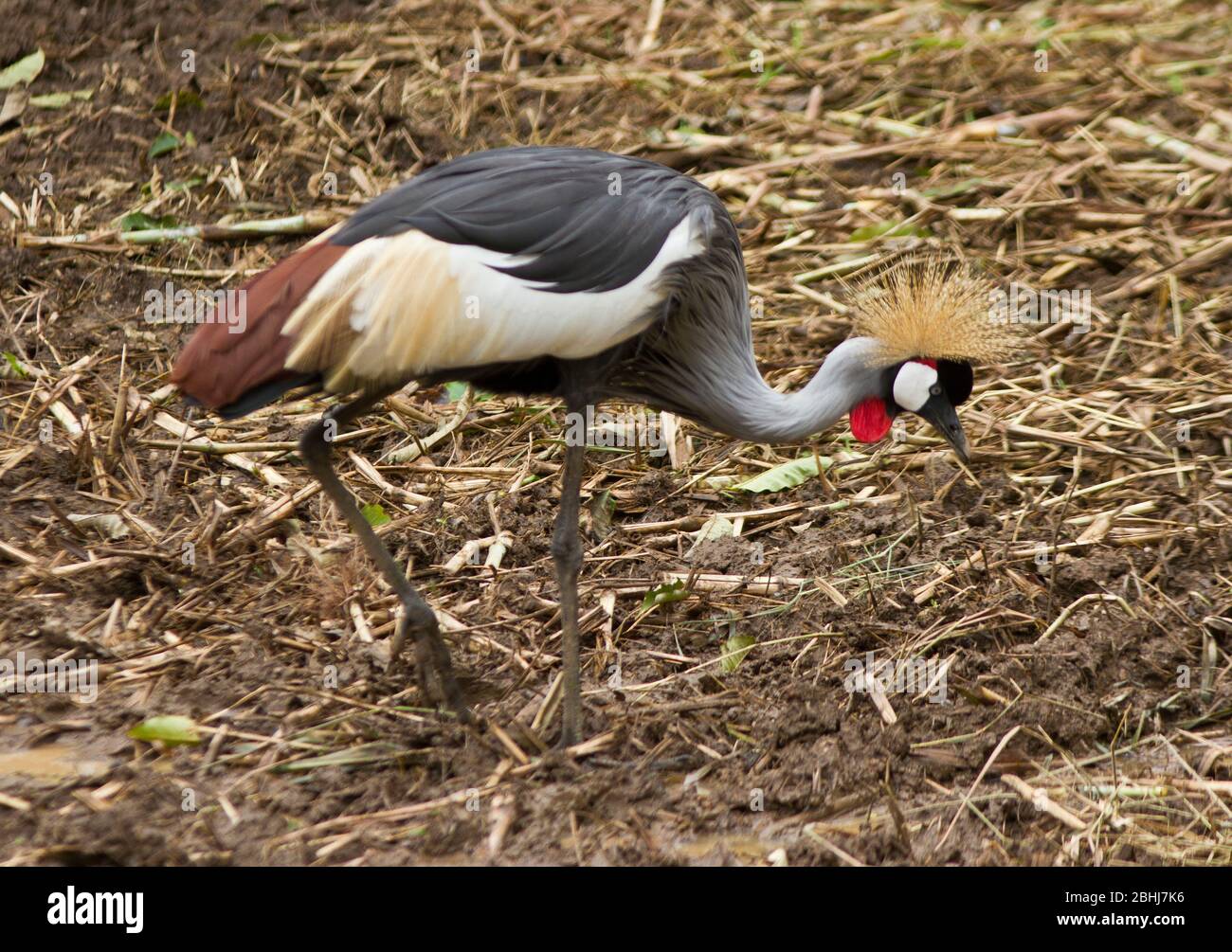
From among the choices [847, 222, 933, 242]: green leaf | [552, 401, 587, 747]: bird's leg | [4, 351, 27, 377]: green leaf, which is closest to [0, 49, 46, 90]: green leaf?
[4, 351, 27, 377]: green leaf

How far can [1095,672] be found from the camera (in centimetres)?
416

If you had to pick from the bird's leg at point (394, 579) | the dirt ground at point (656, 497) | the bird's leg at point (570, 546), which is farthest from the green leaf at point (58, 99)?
the bird's leg at point (570, 546)

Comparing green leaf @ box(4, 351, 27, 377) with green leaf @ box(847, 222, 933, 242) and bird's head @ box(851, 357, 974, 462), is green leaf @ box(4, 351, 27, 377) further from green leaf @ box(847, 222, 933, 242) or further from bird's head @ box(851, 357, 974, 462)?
green leaf @ box(847, 222, 933, 242)

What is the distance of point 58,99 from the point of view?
6.98 metres

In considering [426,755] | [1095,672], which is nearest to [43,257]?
[426,755]

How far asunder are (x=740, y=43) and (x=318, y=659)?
4.89m

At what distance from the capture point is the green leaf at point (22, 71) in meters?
7.04

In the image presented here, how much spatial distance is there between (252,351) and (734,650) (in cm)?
171

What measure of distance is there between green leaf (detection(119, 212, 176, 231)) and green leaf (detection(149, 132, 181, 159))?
0.53 metres

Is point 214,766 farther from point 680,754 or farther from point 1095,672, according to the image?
point 1095,672

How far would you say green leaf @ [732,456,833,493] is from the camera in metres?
5.13

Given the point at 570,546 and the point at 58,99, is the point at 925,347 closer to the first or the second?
the point at 570,546

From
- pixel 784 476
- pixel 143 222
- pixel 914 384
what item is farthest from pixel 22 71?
pixel 914 384

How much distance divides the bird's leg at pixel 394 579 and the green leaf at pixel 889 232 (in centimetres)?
303
